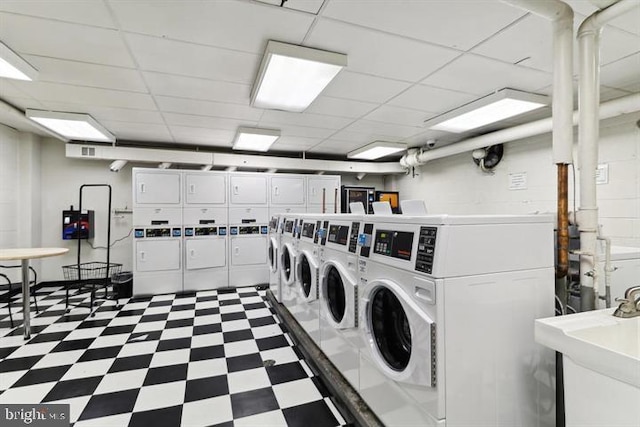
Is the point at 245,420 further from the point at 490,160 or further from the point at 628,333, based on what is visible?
the point at 490,160

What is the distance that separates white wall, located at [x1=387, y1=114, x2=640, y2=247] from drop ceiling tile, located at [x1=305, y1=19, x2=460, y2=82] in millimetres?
1253

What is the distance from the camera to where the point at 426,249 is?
4.30ft

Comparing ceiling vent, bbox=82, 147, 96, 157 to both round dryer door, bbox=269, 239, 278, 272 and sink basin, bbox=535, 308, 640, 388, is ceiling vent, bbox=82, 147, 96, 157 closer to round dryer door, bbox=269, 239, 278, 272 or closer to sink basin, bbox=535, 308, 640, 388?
round dryer door, bbox=269, 239, 278, 272

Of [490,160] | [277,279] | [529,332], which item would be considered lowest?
[277,279]

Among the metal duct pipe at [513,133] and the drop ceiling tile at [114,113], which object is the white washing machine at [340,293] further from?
the drop ceiling tile at [114,113]

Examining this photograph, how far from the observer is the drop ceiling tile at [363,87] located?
8.59 feet

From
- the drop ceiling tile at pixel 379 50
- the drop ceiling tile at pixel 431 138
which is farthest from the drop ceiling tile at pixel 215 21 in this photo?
the drop ceiling tile at pixel 431 138

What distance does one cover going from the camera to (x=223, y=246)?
5000 mm

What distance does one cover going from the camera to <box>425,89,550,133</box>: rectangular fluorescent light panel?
2.84 meters

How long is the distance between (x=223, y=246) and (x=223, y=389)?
3.07 metres

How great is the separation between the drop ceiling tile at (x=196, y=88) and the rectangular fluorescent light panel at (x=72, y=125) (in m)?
1.35

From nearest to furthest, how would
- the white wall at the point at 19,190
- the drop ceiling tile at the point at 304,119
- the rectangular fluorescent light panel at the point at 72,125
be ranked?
the rectangular fluorescent light panel at the point at 72,125
the drop ceiling tile at the point at 304,119
the white wall at the point at 19,190

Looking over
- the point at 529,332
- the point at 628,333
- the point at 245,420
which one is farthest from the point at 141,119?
the point at 628,333

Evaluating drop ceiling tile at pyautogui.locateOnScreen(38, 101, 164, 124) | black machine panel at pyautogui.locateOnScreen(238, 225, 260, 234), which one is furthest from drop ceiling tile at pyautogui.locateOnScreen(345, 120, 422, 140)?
drop ceiling tile at pyautogui.locateOnScreen(38, 101, 164, 124)
